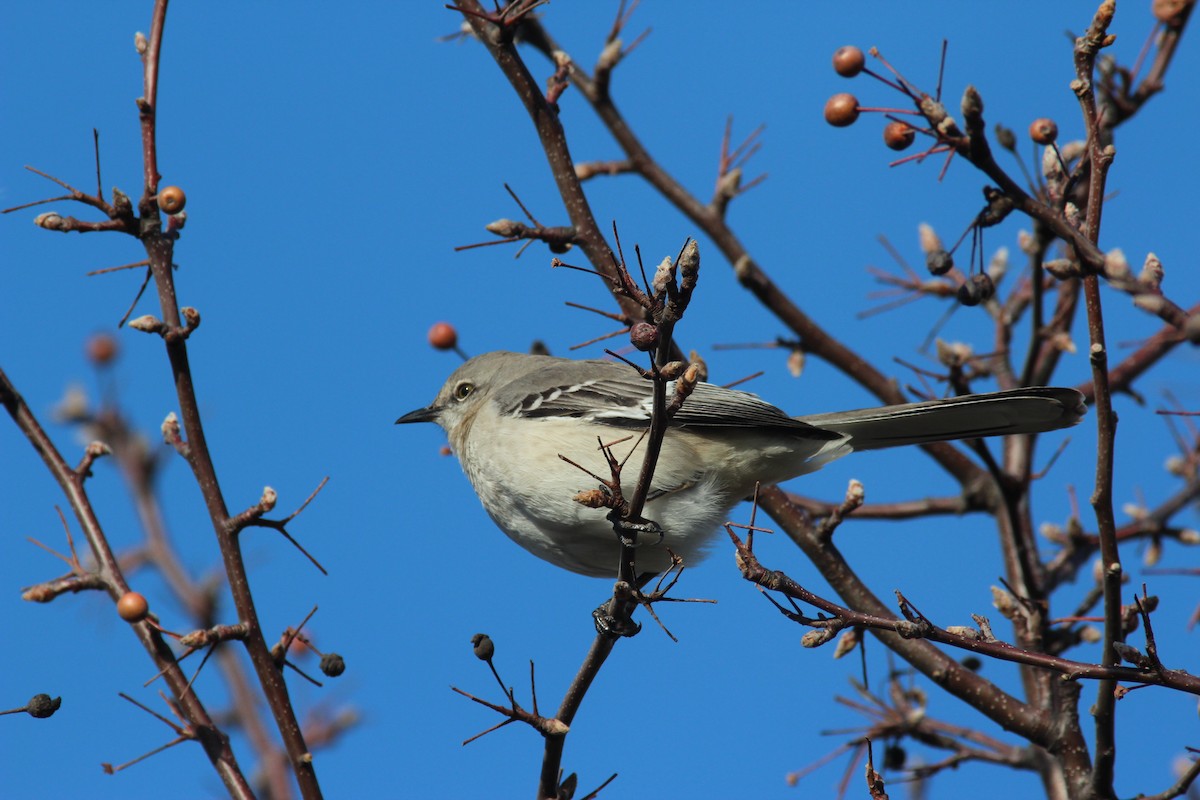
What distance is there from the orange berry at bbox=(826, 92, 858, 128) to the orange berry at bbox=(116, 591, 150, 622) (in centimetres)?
308

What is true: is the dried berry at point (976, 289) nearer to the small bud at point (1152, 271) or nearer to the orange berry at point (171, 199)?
the small bud at point (1152, 271)

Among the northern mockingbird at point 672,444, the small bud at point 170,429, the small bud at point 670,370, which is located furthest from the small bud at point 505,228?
the small bud at point 670,370

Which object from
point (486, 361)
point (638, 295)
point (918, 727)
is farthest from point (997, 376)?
point (638, 295)

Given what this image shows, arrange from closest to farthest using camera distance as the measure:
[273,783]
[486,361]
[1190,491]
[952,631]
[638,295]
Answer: [638,295]
[952,631]
[273,783]
[1190,491]
[486,361]

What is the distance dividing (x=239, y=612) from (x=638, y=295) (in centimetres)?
195

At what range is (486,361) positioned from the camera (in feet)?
21.6

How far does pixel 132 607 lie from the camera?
358 cm

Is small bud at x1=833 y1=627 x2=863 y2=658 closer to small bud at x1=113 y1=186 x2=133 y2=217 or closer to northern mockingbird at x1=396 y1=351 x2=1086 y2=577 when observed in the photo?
northern mockingbird at x1=396 y1=351 x2=1086 y2=577

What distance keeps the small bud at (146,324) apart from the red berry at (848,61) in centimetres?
271

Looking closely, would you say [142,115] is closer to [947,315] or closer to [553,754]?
[553,754]

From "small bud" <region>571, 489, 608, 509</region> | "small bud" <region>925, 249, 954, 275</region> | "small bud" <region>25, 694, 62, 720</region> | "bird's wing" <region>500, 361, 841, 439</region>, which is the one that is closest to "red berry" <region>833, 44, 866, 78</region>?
"small bud" <region>925, 249, 954, 275</region>

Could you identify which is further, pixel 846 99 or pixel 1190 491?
pixel 1190 491

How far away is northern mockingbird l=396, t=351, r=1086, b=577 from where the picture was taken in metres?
4.82

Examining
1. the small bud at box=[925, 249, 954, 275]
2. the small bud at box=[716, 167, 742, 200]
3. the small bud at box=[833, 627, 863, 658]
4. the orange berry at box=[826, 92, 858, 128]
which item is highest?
the small bud at box=[716, 167, 742, 200]
